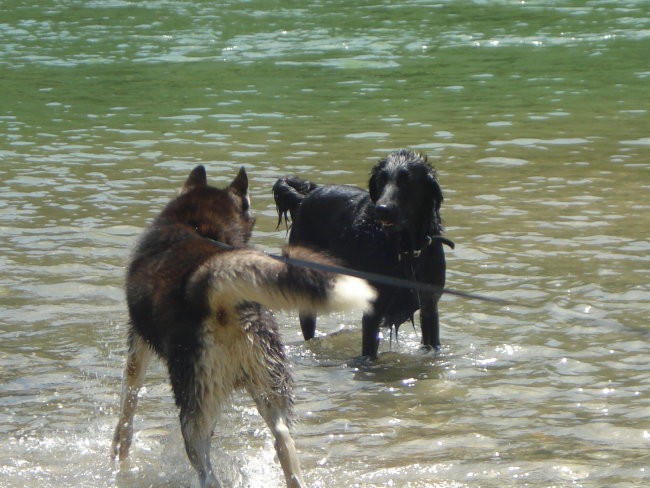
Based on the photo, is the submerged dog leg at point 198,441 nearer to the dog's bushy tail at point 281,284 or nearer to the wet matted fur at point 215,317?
the wet matted fur at point 215,317

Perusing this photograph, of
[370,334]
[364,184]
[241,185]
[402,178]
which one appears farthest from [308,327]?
[364,184]

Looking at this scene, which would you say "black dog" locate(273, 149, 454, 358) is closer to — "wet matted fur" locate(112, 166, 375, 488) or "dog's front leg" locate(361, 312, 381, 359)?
"dog's front leg" locate(361, 312, 381, 359)

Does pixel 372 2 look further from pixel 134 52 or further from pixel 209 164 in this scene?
pixel 209 164

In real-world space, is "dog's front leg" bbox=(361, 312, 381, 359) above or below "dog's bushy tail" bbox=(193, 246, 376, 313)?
below

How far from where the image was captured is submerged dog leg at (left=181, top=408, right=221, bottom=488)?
448 cm

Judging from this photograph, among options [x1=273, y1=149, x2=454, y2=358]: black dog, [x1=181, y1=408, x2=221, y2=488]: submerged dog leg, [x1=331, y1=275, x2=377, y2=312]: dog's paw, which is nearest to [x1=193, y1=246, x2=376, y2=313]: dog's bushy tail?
[x1=331, y1=275, x2=377, y2=312]: dog's paw

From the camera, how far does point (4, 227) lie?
928cm

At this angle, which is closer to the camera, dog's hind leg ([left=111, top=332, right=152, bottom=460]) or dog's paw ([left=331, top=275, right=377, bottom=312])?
dog's paw ([left=331, top=275, right=377, bottom=312])

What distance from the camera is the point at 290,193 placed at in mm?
7605

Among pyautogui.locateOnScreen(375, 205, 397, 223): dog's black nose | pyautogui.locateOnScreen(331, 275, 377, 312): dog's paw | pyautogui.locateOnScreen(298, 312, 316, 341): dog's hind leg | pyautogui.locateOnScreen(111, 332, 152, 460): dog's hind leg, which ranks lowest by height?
pyautogui.locateOnScreen(298, 312, 316, 341): dog's hind leg

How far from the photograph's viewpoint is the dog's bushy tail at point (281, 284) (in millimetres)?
3871

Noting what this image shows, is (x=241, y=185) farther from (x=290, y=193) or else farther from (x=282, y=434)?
(x=290, y=193)

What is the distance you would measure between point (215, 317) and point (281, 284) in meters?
0.48

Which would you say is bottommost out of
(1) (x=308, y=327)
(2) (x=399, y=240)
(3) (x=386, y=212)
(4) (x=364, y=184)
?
(1) (x=308, y=327)
